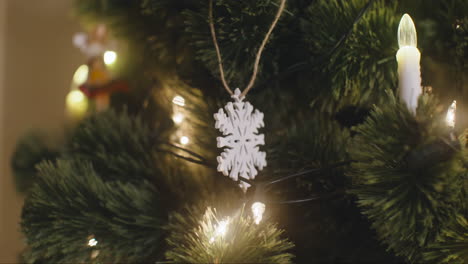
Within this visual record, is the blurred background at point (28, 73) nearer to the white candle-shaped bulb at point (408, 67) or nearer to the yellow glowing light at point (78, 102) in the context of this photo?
the yellow glowing light at point (78, 102)

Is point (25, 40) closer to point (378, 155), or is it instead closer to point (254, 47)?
point (254, 47)

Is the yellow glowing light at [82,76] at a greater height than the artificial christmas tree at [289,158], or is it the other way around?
the yellow glowing light at [82,76]

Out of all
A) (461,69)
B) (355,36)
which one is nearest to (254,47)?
(355,36)

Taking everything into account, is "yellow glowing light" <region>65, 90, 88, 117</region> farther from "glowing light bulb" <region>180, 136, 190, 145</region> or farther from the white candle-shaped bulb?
the white candle-shaped bulb

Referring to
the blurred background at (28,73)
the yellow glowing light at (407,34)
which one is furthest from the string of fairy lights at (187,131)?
the blurred background at (28,73)

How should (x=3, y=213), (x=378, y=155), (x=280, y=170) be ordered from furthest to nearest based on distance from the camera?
(x=3, y=213) → (x=280, y=170) → (x=378, y=155)

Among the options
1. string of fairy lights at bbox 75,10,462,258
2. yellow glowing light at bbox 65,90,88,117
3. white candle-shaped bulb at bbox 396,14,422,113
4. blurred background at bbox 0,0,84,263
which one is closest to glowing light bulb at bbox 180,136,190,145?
string of fairy lights at bbox 75,10,462,258

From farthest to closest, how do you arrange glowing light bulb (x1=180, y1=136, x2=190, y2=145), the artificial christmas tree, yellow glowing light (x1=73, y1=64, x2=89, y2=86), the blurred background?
the blurred background
yellow glowing light (x1=73, y1=64, x2=89, y2=86)
glowing light bulb (x1=180, y1=136, x2=190, y2=145)
the artificial christmas tree
